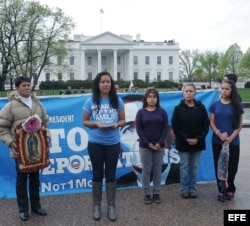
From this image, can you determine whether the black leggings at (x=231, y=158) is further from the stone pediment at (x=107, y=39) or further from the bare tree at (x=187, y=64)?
the bare tree at (x=187, y=64)

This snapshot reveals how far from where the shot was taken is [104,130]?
14.6 feet

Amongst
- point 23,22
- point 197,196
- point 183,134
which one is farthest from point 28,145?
point 23,22

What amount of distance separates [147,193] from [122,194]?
527mm

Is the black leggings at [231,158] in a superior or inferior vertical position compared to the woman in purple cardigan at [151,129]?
inferior

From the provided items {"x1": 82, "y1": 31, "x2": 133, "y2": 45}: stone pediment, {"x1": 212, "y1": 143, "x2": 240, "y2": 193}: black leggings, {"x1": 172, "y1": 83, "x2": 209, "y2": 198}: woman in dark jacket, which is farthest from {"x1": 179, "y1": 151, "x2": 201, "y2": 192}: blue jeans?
{"x1": 82, "y1": 31, "x2": 133, "y2": 45}: stone pediment

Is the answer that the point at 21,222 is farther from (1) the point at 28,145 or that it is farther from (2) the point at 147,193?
(2) the point at 147,193

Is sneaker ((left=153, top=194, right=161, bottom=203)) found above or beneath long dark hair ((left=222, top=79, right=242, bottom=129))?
beneath

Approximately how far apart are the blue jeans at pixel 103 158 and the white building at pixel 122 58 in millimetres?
90015

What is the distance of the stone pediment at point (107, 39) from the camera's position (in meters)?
96.5

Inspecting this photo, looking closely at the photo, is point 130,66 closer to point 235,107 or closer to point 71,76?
point 71,76

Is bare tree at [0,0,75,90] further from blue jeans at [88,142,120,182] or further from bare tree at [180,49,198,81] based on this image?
bare tree at [180,49,198,81]

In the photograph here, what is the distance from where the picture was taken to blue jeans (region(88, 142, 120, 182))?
4.47 meters

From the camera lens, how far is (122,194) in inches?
218

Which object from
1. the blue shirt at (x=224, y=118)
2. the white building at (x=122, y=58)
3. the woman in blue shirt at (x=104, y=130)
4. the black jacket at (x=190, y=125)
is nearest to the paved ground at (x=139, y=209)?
the woman in blue shirt at (x=104, y=130)
